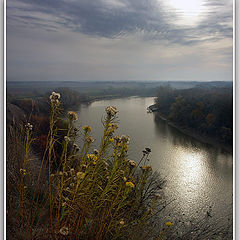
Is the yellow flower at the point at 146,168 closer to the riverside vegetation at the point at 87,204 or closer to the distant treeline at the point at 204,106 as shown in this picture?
the riverside vegetation at the point at 87,204

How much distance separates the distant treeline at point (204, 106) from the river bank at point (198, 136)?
2 cm

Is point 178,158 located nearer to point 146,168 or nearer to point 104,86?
point 146,168

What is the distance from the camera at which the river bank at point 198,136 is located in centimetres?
207

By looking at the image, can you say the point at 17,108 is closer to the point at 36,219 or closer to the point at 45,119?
the point at 45,119

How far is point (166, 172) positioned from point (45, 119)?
89cm

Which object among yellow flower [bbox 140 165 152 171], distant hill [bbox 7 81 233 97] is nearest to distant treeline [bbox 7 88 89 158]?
distant hill [bbox 7 81 233 97]

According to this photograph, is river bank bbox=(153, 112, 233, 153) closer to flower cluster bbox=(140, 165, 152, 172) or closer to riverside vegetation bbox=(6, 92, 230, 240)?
riverside vegetation bbox=(6, 92, 230, 240)

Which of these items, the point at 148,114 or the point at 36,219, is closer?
the point at 36,219

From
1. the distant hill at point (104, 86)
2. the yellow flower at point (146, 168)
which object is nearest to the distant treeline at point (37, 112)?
the distant hill at point (104, 86)

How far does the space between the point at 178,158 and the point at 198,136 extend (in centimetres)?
20

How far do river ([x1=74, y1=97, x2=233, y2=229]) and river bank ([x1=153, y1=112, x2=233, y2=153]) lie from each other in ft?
0.08

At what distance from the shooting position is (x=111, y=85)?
6.89 feet

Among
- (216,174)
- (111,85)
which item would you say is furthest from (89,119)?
(216,174)

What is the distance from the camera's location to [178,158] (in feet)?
6.87
